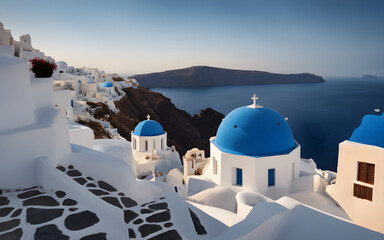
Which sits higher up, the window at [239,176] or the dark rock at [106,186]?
the dark rock at [106,186]

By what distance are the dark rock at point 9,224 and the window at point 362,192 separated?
8287mm

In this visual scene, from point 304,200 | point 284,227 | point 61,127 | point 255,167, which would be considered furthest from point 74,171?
point 304,200

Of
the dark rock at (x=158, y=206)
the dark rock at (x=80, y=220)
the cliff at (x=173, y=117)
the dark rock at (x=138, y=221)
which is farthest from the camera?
the cliff at (x=173, y=117)

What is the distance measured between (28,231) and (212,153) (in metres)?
8.53

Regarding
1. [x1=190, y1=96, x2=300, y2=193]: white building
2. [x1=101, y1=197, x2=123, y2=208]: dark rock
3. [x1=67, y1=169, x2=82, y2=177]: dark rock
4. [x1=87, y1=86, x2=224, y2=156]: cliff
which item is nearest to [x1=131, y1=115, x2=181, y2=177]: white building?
[x1=190, y1=96, x2=300, y2=193]: white building

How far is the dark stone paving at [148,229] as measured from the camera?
4148 millimetres

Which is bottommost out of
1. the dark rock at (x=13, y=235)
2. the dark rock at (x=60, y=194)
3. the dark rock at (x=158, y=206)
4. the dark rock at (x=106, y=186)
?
the dark rock at (x=158, y=206)

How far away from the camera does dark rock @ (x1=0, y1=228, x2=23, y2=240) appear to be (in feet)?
11.1

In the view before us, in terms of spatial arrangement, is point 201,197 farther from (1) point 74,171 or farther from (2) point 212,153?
(1) point 74,171

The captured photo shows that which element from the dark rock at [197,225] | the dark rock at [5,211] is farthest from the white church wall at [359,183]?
the dark rock at [5,211]

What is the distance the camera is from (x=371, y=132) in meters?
7.61

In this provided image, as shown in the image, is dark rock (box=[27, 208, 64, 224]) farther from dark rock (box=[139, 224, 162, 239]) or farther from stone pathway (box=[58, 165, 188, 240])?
dark rock (box=[139, 224, 162, 239])

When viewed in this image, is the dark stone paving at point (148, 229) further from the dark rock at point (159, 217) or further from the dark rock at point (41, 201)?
the dark rock at point (41, 201)

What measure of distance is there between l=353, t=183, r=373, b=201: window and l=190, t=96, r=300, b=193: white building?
2638 millimetres
